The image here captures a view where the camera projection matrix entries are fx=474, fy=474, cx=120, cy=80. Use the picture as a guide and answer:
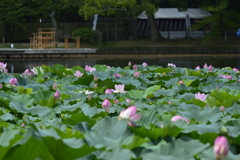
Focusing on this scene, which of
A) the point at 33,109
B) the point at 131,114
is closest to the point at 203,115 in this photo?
the point at 131,114

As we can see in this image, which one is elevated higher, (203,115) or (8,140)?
(8,140)

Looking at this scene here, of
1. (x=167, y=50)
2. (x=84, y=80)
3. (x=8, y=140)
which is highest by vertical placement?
(x=8, y=140)

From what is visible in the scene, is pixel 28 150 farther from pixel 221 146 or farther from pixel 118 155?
pixel 221 146

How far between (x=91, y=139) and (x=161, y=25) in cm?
4047

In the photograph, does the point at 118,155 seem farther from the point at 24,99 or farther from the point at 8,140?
the point at 24,99

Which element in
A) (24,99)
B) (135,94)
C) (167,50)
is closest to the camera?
(24,99)

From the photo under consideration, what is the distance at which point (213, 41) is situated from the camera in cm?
3681

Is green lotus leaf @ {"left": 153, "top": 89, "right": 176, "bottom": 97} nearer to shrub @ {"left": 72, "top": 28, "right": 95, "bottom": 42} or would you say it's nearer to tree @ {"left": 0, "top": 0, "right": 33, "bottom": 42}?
shrub @ {"left": 72, "top": 28, "right": 95, "bottom": 42}

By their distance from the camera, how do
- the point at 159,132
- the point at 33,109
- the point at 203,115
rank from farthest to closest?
the point at 33,109
the point at 203,115
the point at 159,132

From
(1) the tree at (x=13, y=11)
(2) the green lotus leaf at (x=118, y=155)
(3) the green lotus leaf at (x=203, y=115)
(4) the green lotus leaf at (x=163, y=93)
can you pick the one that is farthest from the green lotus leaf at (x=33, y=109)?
(1) the tree at (x=13, y=11)

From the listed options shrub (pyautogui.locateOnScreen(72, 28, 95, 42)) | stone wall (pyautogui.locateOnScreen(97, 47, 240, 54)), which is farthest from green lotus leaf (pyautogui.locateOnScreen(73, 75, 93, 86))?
shrub (pyautogui.locateOnScreen(72, 28, 95, 42))

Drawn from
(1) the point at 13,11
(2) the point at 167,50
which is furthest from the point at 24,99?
(1) the point at 13,11

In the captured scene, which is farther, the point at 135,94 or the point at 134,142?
the point at 135,94

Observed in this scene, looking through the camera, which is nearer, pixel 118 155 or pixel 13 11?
pixel 118 155
